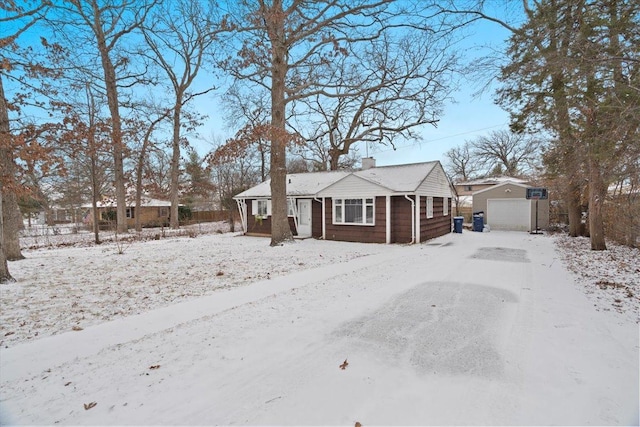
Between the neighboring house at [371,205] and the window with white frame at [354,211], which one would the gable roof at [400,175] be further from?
the window with white frame at [354,211]

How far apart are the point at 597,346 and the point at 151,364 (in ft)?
16.2

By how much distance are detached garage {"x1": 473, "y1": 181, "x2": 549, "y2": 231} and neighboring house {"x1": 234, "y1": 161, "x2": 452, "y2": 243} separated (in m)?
3.67

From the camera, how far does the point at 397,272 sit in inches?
298

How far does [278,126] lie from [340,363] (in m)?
10.2

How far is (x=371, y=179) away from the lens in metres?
13.4

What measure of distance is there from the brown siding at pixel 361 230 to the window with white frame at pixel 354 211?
187mm

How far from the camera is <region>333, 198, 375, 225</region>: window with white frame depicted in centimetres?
1341

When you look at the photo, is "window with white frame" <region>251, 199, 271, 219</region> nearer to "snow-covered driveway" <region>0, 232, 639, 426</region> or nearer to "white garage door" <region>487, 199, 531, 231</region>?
"snow-covered driveway" <region>0, 232, 639, 426</region>

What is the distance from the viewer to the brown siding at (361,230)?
515 inches

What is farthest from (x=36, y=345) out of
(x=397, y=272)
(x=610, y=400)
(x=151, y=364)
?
(x=397, y=272)

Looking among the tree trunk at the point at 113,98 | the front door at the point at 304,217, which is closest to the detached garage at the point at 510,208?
the front door at the point at 304,217

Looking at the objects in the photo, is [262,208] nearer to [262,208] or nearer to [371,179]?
[262,208]

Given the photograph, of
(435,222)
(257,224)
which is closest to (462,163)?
(435,222)

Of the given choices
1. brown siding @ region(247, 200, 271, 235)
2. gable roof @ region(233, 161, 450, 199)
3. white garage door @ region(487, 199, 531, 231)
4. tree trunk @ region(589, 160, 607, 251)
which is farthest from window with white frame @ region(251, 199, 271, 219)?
white garage door @ region(487, 199, 531, 231)
